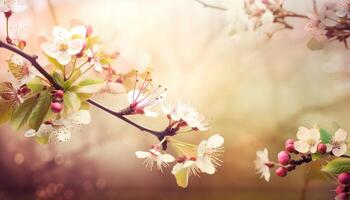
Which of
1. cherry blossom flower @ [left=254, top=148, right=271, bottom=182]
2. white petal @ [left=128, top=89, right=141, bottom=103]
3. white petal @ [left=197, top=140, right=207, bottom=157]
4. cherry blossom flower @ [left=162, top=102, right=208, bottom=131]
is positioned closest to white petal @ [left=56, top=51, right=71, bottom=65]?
white petal @ [left=128, top=89, right=141, bottom=103]

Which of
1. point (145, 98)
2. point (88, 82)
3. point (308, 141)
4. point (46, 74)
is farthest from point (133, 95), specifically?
point (308, 141)

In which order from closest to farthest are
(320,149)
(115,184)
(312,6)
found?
(320,149), (312,6), (115,184)

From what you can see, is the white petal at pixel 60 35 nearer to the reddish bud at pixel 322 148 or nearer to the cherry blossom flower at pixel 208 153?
the cherry blossom flower at pixel 208 153

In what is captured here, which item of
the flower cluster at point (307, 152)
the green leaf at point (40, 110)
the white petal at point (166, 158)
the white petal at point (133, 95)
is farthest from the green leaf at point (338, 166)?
the green leaf at point (40, 110)

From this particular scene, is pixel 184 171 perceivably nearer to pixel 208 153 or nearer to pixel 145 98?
pixel 208 153

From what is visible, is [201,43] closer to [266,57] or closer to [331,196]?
[266,57]

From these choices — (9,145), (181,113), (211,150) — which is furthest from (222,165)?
(9,145)
